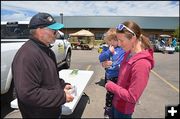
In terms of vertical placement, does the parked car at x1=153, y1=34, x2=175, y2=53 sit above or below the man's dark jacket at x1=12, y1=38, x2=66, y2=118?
above

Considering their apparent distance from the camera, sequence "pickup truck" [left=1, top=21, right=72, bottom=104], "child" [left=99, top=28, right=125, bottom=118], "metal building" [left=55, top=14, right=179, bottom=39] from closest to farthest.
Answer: "child" [left=99, top=28, right=125, bottom=118] → "pickup truck" [left=1, top=21, right=72, bottom=104] → "metal building" [left=55, top=14, right=179, bottom=39]

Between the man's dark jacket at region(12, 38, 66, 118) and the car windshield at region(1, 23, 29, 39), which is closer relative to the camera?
the man's dark jacket at region(12, 38, 66, 118)

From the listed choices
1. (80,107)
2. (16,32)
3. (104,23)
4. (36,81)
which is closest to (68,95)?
(36,81)

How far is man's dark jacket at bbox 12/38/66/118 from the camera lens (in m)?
2.00

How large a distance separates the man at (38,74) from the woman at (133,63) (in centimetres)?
49

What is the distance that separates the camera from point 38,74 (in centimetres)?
207

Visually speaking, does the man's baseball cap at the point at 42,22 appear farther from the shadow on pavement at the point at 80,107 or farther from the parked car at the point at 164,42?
the shadow on pavement at the point at 80,107

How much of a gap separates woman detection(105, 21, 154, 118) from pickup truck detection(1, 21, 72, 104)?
2709mm

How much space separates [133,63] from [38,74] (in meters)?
0.76

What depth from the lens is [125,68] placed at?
2291 mm

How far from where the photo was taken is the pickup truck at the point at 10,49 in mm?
4602

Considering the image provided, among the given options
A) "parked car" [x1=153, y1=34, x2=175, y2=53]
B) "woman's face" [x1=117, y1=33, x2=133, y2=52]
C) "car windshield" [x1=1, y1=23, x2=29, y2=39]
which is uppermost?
"car windshield" [x1=1, y1=23, x2=29, y2=39]

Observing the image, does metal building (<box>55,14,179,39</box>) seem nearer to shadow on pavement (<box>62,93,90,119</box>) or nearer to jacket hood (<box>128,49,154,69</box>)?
shadow on pavement (<box>62,93,90,119</box>)

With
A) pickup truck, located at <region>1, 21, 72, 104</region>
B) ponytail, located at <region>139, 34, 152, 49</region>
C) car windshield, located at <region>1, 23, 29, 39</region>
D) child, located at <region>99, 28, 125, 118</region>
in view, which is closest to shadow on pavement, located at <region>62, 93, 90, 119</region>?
child, located at <region>99, 28, 125, 118</region>
